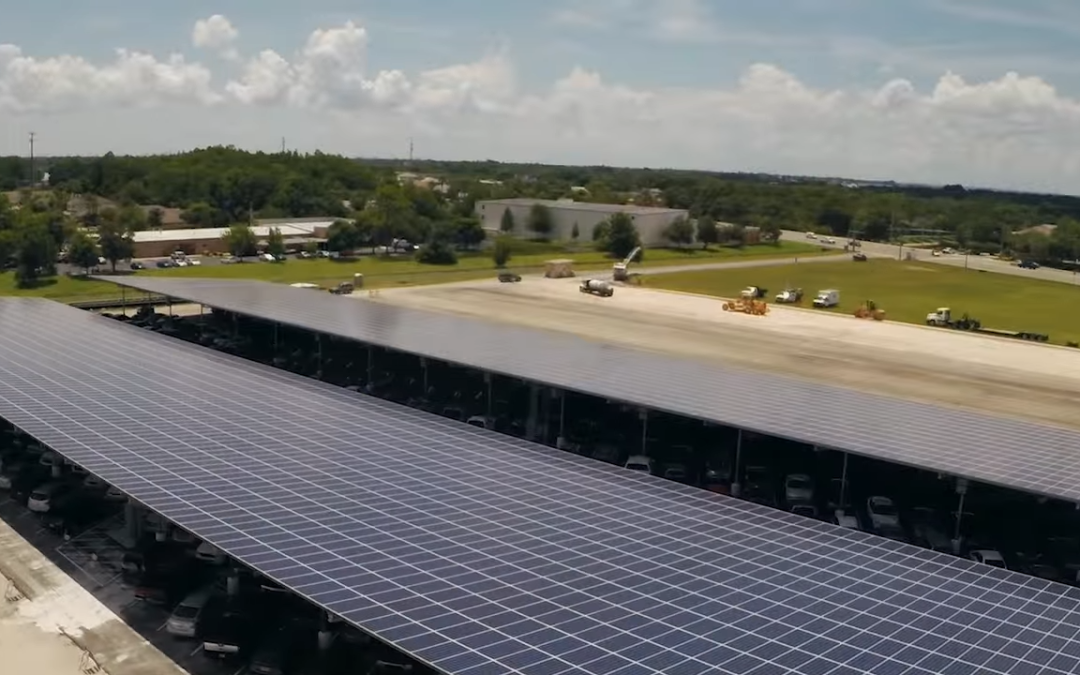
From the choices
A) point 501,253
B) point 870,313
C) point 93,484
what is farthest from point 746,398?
point 501,253

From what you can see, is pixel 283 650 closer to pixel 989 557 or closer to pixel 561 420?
pixel 561 420

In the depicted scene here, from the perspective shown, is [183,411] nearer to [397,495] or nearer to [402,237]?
[397,495]

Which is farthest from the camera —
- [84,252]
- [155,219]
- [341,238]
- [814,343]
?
[155,219]

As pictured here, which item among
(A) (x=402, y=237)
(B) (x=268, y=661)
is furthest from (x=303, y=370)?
(A) (x=402, y=237)

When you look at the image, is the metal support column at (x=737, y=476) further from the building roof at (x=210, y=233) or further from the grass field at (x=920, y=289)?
the building roof at (x=210, y=233)

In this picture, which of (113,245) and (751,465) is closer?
(751,465)

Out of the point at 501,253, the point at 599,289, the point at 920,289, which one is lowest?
the point at 599,289
